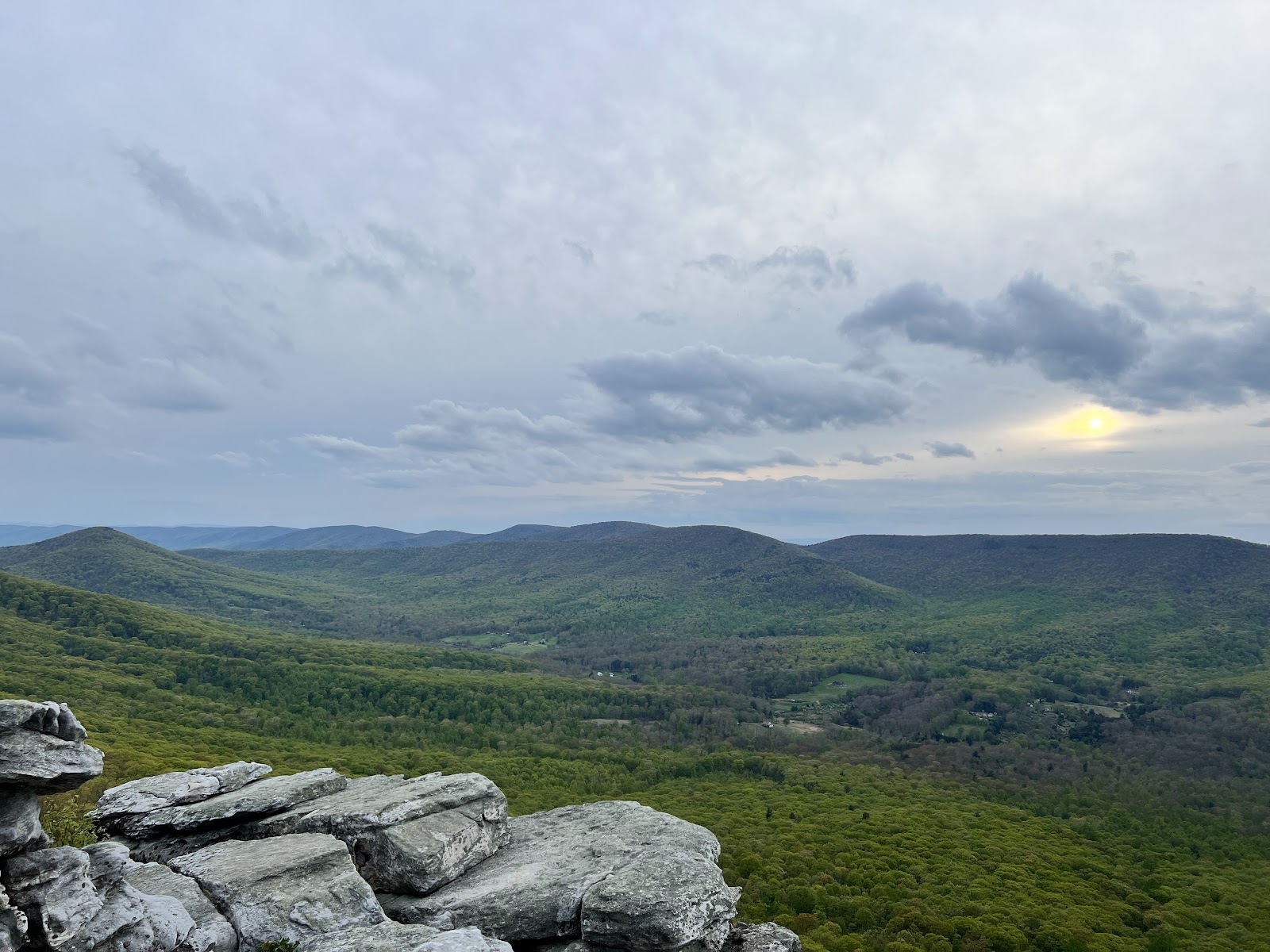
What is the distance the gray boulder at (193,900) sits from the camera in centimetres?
1961

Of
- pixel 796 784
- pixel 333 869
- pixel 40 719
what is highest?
pixel 40 719

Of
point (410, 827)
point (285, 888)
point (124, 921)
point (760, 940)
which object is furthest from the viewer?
point (760, 940)

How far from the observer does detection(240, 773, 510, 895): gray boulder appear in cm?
2494

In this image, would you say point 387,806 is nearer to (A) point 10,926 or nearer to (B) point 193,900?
(B) point 193,900

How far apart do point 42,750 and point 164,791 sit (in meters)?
12.2

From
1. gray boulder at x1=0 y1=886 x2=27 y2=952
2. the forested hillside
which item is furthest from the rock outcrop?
the forested hillside

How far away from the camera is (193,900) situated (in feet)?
69.3

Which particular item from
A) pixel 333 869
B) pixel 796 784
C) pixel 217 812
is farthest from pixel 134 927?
pixel 796 784

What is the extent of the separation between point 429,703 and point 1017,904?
143m

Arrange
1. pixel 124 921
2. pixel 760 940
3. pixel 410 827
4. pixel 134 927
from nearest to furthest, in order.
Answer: pixel 124 921, pixel 134 927, pixel 410 827, pixel 760 940

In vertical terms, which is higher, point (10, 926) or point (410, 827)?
point (10, 926)

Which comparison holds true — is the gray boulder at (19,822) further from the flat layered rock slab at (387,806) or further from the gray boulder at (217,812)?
the flat layered rock slab at (387,806)

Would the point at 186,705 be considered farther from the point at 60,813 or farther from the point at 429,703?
the point at 60,813

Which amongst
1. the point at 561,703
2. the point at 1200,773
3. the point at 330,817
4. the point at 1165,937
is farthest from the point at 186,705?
the point at 1200,773
